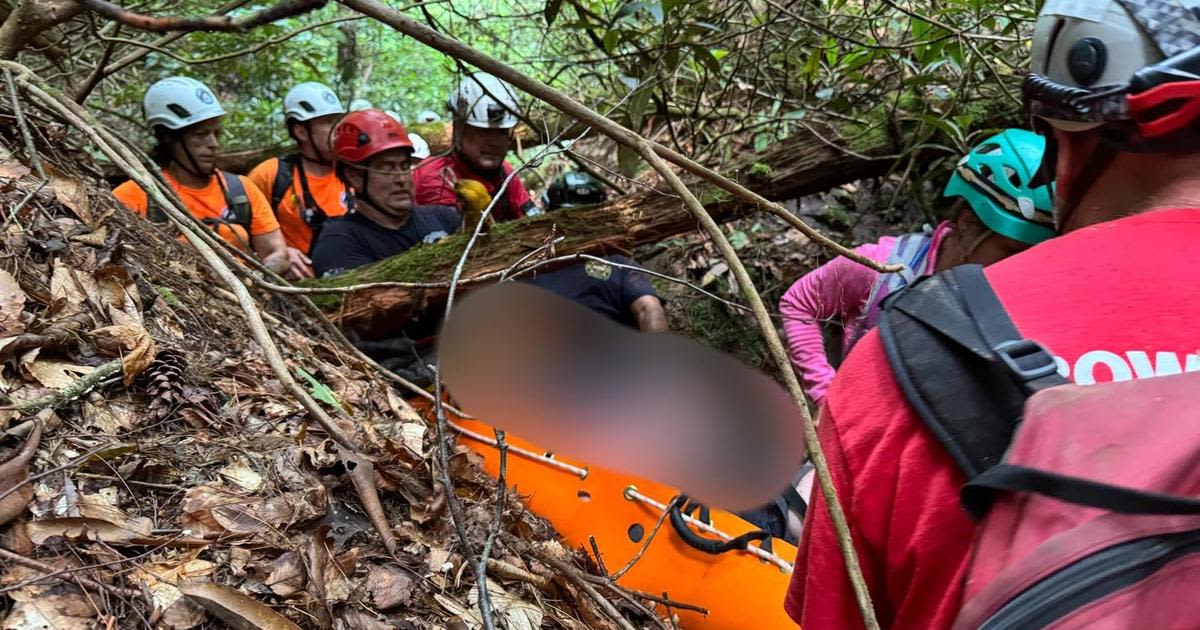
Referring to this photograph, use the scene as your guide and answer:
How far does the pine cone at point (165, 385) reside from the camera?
1.79m

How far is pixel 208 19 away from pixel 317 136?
6137 mm

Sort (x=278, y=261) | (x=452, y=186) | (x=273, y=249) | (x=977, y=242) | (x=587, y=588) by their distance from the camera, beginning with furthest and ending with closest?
1. (x=452, y=186)
2. (x=273, y=249)
3. (x=278, y=261)
4. (x=977, y=242)
5. (x=587, y=588)

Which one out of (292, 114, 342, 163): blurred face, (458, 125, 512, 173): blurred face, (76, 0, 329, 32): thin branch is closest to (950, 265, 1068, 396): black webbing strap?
(76, 0, 329, 32): thin branch

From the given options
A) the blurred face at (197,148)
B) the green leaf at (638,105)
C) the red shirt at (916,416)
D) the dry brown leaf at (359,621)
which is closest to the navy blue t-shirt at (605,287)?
the green leaf at (638,105)

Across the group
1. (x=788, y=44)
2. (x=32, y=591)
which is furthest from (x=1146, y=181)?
(x=788, y=44)

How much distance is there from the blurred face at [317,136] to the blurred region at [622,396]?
16.4 ft

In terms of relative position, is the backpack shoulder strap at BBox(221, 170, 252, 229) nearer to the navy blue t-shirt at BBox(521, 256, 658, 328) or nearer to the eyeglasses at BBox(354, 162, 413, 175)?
the eyeglasses at BBox(354, 162, 413, 175)

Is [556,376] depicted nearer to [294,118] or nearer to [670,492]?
[670,492]

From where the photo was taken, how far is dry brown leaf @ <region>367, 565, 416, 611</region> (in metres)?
1.58

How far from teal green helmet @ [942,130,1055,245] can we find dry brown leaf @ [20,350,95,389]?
327 centimetres

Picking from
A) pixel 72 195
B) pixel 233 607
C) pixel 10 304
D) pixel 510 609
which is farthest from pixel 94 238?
pixel 510 609

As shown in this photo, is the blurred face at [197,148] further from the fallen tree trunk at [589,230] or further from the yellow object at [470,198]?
the fallen tree trunk at [589,230]

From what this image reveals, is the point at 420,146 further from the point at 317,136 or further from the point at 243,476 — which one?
the point at 243,476

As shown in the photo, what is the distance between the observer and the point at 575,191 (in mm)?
4805
